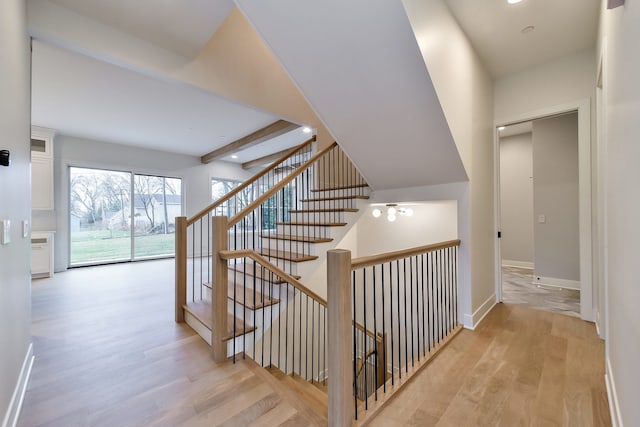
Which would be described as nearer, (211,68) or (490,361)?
(490,361)

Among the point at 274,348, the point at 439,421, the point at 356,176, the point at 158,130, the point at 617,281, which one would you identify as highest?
the point at 158,130

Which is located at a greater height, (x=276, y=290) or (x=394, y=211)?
(x=394, y=211)

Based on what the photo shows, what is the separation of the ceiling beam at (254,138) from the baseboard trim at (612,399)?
4.46 metres

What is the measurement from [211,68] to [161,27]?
27.2 inches

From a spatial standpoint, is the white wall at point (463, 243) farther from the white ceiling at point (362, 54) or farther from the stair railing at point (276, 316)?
the stair railing at point (276, 316)

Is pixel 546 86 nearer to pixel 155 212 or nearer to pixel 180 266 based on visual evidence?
pixel 180 266

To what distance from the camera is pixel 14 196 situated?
63.5 inches

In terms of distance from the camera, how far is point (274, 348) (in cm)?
289

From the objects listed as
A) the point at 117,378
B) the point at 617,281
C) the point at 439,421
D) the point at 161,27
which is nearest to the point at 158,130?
the point at 161,27

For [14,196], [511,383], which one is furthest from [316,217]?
[14,196]

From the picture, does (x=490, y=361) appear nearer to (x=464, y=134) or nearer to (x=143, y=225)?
(x=464, y=134)

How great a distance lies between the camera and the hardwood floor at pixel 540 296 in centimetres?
327

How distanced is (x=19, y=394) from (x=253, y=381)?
1.39 meters

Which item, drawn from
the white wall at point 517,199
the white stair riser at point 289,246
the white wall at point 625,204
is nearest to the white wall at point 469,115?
the white wall at point 625,204
